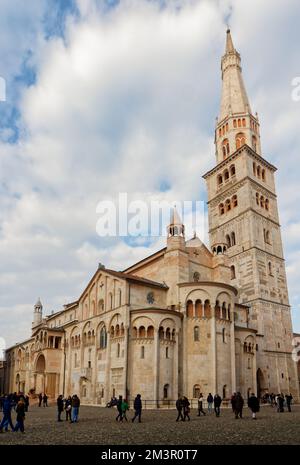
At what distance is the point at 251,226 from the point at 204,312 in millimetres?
16758

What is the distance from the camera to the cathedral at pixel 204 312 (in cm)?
3753

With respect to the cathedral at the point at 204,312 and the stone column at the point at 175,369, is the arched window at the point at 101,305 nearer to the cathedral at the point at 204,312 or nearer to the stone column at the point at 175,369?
the cathedral at the point at 204,312

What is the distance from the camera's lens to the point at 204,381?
122 ft

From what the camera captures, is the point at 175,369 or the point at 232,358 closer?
the point at 175,369

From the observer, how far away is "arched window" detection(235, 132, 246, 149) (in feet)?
191

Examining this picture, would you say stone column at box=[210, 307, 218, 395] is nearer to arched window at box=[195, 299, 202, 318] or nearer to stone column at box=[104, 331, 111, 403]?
arched window at box=[195, 299, 202, 318]

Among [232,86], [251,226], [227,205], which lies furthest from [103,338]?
[232,86]

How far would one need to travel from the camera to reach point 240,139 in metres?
58.5

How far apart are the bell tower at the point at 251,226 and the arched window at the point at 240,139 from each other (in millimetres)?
147

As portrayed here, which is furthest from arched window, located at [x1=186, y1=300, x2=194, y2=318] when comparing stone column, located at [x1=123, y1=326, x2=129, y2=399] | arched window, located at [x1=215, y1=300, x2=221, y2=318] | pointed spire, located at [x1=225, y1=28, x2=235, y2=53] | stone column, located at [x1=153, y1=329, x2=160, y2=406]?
pointed spire, located at [x1=225, y1=28, x2=235, y2=53]

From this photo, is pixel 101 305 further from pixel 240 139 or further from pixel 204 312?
pixel 240 139

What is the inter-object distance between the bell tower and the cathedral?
15 centimetres

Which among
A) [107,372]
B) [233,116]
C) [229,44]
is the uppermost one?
[229,44]
